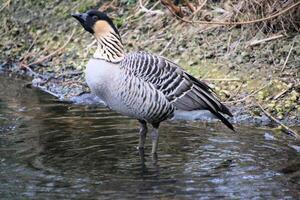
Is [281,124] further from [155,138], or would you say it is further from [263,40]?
[263,40]

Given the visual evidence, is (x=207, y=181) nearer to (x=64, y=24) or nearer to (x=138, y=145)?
(x=138, y=145)

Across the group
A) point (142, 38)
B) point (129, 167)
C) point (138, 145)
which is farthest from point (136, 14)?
point (129, 167)

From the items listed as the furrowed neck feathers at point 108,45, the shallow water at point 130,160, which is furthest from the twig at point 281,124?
the furrowed neck feathers at point 108,45

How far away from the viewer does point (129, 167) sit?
24.1 feet

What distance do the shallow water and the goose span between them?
1.41ft

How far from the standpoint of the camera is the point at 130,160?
25.1 ft

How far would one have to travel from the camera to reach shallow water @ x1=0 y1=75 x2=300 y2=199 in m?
6.52

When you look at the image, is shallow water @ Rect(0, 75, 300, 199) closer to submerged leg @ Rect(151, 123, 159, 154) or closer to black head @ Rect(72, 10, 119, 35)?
submerged leg @ Rect(151, 123, 159, 154)

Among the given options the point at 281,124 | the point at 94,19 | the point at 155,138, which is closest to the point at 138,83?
the point at 155,138

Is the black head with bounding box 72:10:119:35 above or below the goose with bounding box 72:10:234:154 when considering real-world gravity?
above

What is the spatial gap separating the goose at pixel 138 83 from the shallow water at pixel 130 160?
1.41 ft

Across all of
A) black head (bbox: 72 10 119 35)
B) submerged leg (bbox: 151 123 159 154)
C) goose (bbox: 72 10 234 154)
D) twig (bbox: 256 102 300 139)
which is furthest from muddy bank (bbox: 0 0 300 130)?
black head (bbox: 72 10 119 35)

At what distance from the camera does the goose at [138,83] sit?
24.9 ft

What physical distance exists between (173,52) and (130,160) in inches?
155
